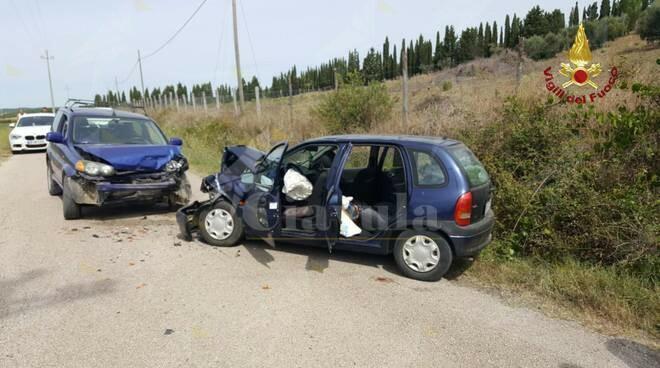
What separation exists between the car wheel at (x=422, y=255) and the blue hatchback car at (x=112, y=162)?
4009mm

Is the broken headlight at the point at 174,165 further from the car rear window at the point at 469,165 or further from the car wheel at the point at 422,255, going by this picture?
the car rear window at the point at 469,165

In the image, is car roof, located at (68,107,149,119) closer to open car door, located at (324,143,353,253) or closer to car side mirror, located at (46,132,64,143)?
car side mirror, located at (46,132,64,143)

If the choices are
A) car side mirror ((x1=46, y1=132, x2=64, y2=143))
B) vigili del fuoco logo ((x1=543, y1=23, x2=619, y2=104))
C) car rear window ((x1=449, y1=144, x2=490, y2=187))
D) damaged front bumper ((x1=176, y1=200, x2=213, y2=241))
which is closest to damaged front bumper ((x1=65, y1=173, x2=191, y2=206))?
car side mirror ((x1=46, y1=132, x2=64, y2=143))

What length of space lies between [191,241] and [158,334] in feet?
8.15

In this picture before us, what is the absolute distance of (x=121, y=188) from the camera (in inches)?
254

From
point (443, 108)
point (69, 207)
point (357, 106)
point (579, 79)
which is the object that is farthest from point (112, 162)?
point (579, 79)

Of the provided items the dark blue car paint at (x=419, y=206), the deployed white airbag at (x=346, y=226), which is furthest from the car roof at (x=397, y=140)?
the deployed white airbag at (x=346, y=226)

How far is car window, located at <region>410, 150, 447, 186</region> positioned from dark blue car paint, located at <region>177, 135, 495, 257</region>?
0.04 meters

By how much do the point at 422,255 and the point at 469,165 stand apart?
1076 millimetres

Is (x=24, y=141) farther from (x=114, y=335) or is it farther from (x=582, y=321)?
(x=582, y=321)

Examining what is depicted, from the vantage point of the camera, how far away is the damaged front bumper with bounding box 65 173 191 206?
641 centimetres

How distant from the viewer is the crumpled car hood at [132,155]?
6543 millimetres

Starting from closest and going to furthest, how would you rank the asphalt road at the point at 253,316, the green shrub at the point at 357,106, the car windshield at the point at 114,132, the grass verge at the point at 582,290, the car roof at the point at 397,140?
the asphalt road at the point at 253,316 → the grass verge at the point at 582,290 → the car roof at the point at 397,140 → the car windshield at the point at 114,132 → the green shrub at the point at 357,106

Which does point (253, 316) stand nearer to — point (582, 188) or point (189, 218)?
point (189, 218)
